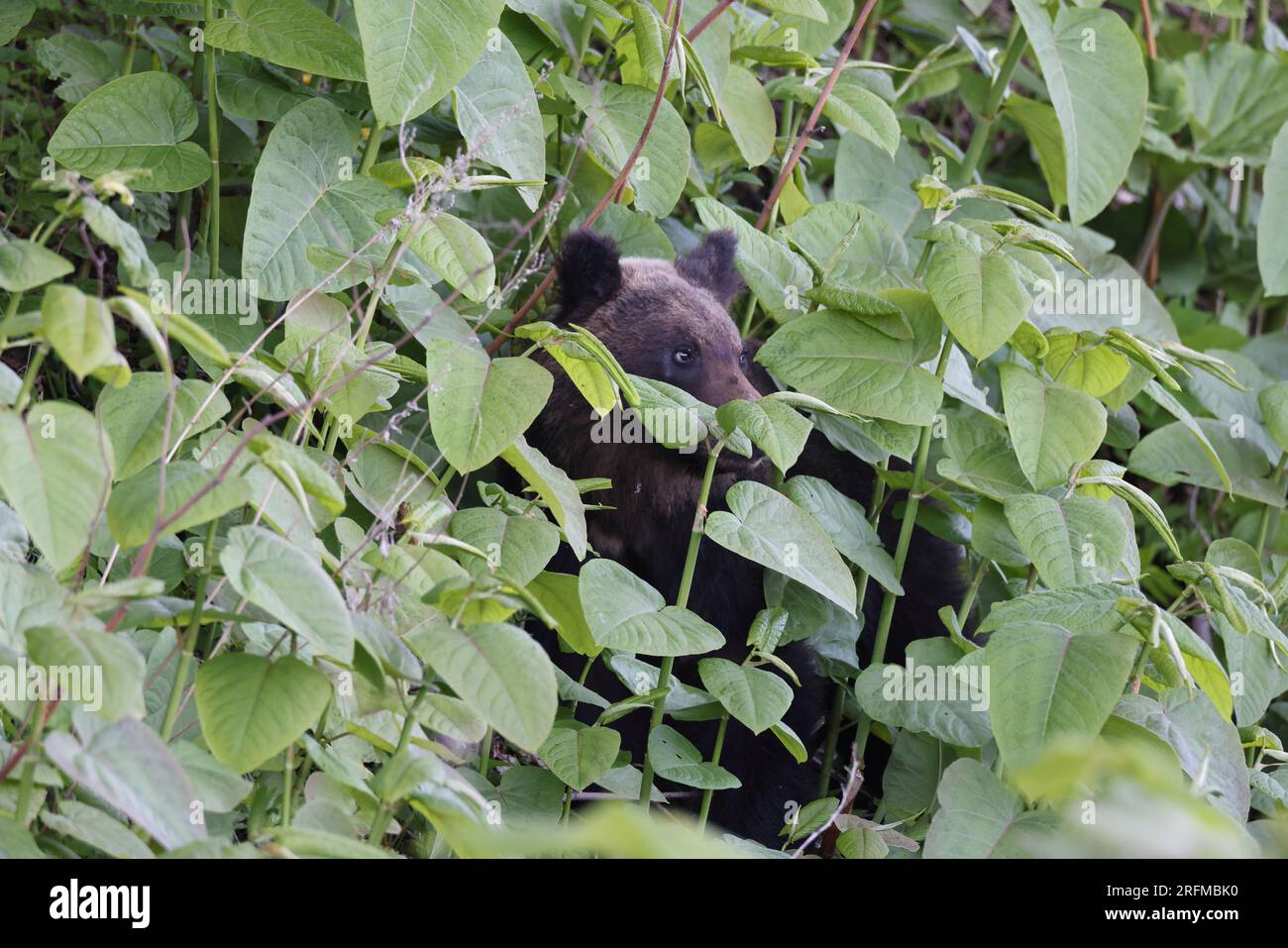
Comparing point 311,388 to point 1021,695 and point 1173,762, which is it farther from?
point 1173,762

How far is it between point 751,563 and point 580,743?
3.23 ft

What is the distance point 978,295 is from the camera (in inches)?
91.6

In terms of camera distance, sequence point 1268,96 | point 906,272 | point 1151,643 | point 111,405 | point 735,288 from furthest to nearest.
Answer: point 1268,96
point 735,288
point 906,272
point 1151,643
point 111,405

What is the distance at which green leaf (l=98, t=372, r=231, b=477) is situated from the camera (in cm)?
175

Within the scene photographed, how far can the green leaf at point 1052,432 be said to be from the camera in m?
2.40

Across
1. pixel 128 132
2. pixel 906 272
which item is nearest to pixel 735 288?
pixel 906 272

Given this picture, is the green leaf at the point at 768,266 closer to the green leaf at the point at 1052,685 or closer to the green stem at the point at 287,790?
the green leaf at the point at 1052,685

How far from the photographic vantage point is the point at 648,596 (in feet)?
7.27

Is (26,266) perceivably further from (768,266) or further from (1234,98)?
(1234,98)

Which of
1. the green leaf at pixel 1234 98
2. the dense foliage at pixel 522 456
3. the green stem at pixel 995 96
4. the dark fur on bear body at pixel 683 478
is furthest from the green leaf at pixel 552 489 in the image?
the green leaf at pixel 1234 98

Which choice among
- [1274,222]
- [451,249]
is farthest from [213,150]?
[1274,222]

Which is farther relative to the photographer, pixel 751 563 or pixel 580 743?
pixel 751 563

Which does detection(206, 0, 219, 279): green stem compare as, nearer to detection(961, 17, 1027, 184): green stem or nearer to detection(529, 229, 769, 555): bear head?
detection(529, 229, 769, 555): bear head

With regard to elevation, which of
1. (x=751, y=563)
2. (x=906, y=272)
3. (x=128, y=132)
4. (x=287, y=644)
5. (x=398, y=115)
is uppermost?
(x=398, y=115)
